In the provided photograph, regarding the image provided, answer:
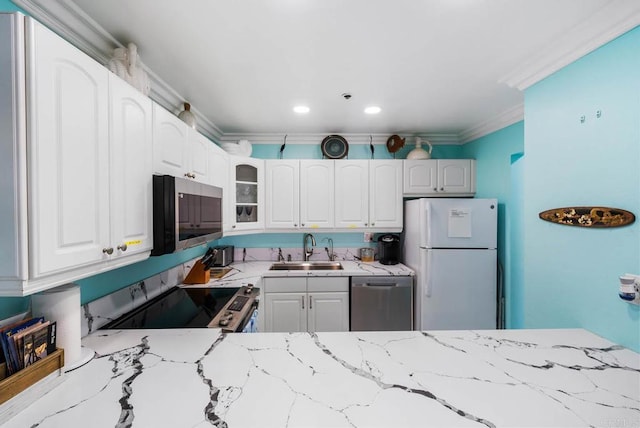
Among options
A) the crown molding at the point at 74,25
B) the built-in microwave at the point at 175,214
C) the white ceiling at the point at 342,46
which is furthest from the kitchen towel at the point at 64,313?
the white ceiling at the point at 342,46

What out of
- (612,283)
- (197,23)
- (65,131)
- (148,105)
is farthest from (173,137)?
(612,283)

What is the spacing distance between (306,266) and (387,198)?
1.24 meters

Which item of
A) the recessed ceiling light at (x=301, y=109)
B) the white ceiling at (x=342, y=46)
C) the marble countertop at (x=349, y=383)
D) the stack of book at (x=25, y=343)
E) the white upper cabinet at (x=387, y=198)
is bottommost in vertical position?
the marble countertop at (x=349, y=383)

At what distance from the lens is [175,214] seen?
133 cm

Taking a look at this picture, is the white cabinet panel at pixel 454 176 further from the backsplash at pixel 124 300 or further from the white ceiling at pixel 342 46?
the backsplash at pixel 124 300

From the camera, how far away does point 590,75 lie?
1.31 m

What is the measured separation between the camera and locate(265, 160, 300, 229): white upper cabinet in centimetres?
304

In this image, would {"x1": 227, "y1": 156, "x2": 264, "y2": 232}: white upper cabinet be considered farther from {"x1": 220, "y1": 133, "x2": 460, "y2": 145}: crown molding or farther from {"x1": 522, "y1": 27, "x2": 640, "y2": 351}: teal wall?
{"x1": 522, "y1": 27, "x2": 640, "y2": 351}: teal wall

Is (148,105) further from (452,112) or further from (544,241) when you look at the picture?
(452,112)

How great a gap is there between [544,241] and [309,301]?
1.96m

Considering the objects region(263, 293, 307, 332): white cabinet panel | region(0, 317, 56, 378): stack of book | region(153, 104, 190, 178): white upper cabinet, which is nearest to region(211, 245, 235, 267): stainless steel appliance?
region(263, 293, 307, 332): white cabinet panel

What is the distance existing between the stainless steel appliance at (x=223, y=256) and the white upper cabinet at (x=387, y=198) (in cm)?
165

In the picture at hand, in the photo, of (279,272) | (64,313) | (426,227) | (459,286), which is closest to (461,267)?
(459,286)

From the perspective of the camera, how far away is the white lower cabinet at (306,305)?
2.71 meters
